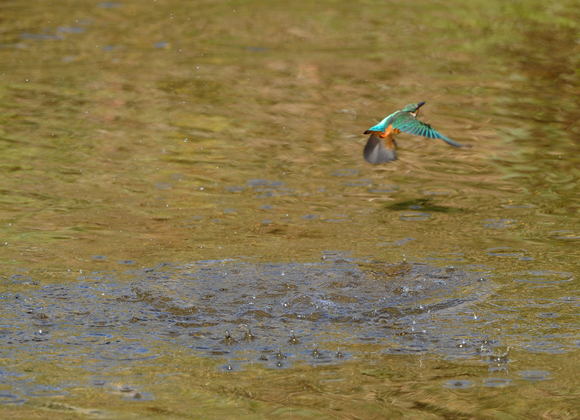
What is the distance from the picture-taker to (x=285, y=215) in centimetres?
617

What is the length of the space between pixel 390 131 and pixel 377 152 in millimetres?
157

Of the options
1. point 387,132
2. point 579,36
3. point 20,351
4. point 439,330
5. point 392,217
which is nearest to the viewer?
point 20,351

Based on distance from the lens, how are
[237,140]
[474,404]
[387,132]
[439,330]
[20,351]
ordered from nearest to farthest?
[474,404] < [20,351] < [439,330] < [387,132] < [237,140]

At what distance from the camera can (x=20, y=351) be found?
4305 mm

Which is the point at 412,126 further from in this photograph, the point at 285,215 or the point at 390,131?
the point at 285,215

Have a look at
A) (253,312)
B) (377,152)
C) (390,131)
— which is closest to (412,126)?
(390,131)

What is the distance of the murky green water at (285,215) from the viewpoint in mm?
4152

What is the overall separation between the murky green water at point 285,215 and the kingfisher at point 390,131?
1.87 ft

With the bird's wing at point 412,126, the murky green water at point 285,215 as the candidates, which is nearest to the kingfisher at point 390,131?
the bird's wing at point 412,126

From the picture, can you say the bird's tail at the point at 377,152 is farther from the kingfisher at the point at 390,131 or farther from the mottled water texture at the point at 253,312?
the mottled water texture at the point at 253,312

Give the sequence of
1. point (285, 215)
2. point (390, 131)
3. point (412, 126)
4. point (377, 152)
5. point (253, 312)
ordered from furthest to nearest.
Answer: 1. point (285, 215)
2. point (377, 152)
3. point (390, 131)
4. point (412, 126)
5. point (253, 312)

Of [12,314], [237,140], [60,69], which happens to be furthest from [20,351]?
[60,69]

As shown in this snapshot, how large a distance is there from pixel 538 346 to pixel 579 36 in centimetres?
658

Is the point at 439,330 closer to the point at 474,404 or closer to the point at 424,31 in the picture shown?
the point at 474,404
